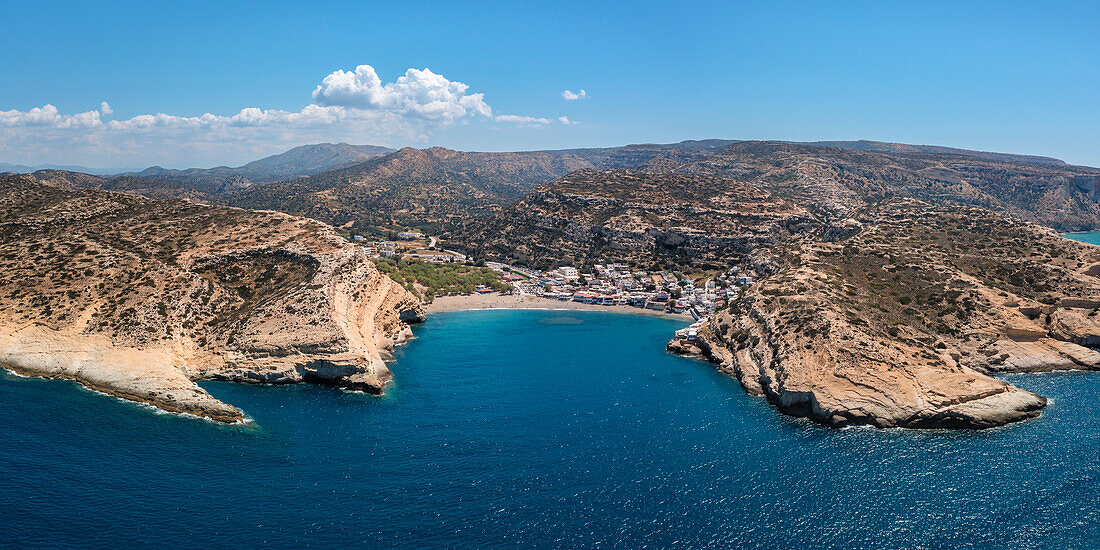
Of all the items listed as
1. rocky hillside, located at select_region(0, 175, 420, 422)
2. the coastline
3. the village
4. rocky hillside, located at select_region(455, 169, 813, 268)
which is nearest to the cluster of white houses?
the village

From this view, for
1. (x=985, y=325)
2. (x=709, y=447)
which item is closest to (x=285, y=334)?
(x=709, y=447)

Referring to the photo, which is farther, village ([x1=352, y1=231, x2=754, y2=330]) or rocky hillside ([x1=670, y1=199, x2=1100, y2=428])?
village ([x1=352, y1=231, x2=754, y2=330])

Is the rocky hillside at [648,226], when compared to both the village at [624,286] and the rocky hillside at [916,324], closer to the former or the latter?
the village at [624,286]

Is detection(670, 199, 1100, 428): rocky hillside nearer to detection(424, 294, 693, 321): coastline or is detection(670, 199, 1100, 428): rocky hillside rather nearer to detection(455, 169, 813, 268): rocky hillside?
detection(424, 294, 693, 321): coastline

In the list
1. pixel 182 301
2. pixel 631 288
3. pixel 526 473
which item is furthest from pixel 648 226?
pixel 526 473

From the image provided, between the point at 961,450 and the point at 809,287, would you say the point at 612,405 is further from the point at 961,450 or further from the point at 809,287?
the point at 809,287

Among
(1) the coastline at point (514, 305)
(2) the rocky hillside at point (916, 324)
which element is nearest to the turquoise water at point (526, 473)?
(2) the rocky hillside at point (916, 324)

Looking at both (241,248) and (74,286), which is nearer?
(74,286)
